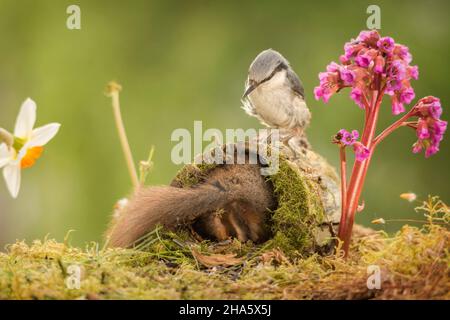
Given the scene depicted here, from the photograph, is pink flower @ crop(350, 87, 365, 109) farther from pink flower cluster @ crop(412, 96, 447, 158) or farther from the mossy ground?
the mossy ground

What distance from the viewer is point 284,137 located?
175 centimetres

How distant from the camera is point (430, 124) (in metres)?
1.37

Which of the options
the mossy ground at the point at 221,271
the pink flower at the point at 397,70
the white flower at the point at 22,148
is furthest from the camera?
the pink flower at the point at 397,70

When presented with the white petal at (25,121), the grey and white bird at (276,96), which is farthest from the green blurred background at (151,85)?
Result: the white petal at (25,121)

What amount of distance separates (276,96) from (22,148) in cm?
83

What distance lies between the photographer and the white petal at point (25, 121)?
50.3 inches

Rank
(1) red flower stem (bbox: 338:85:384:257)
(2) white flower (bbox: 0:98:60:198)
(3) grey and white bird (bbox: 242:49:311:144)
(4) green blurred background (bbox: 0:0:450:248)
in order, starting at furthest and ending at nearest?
1. (4) green blurred background (bbox: 0:0:450:248)
2. (3) grey and white bird (bbox: 242:49:311:144)
3. (1) red flower stem (bbox: 338:85:384:257)
4. (2) white flower (bbox: 0:98:60:198)

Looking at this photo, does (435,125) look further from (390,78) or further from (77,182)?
(77,182)

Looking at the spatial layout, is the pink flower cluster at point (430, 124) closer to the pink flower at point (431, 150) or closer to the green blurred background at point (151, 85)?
the pink flower at point (431, 150)

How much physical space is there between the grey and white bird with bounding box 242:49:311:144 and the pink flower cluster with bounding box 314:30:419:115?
330 millimetres

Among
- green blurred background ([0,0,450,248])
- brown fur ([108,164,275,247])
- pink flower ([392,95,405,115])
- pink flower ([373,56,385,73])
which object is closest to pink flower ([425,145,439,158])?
pink flower ([392,95,405,115])

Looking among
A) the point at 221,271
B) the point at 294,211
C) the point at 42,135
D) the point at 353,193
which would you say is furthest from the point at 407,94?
the point at 42,135

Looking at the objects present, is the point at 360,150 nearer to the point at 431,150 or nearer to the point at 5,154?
A: the point at 431,150

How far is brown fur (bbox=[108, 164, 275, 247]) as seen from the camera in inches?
55.9
